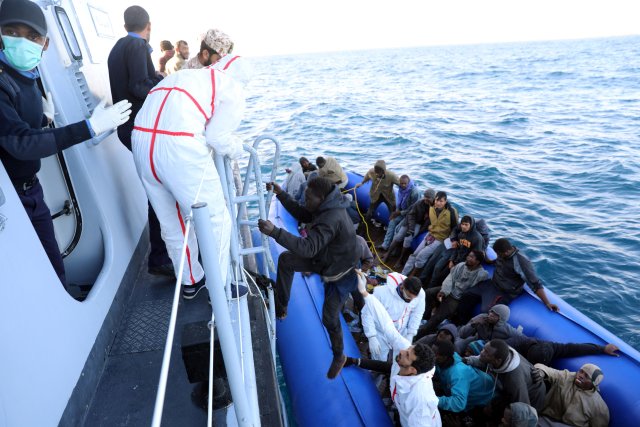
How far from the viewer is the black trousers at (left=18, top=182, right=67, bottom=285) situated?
204 cm

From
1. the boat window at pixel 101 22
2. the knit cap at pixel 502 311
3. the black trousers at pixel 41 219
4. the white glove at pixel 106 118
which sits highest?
the boat window at pixel 101 22

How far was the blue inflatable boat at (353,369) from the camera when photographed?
324cm

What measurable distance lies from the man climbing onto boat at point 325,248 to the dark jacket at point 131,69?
120cm

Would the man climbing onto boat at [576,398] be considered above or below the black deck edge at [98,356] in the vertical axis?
below

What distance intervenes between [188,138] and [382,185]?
5.64m

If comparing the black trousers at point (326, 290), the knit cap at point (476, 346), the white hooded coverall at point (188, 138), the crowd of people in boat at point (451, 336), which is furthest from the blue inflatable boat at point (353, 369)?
the white hooded coverall at point (188, 138)

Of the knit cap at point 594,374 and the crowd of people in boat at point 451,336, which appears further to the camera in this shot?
the knit cap at point 594,374

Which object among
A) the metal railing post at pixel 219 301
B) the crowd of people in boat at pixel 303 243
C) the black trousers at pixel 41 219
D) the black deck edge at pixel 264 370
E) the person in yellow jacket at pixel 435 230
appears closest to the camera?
the metal railing post at pixel 219 301

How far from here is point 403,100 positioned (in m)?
24.9

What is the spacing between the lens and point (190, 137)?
2229mm

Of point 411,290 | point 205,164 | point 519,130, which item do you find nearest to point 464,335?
point 411,290

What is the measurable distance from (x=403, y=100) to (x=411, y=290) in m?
22.8

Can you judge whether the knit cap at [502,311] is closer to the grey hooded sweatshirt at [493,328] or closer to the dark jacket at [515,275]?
the grey hooded sweatshirt at [493,328]

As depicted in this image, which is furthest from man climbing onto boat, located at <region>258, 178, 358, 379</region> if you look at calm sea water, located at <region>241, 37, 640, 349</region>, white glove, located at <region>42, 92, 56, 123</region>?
calm sea water, located at <region>241, 37, 640, 349</region>
